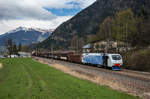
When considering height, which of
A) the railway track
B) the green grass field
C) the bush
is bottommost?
the railway track

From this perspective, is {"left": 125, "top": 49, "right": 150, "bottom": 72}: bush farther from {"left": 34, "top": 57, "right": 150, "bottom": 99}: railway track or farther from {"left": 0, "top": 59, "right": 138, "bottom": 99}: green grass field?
{"left": 0, "top": 59, "right": 138, "bottom": 99}: green grass field

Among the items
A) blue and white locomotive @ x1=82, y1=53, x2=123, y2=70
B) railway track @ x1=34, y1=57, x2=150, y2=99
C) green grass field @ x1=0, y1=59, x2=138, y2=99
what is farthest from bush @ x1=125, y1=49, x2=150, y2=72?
green grass field @ x1=0, y1=59, x2=138, y2=99

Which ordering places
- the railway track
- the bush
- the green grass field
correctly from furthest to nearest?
the bush
the railway track
the green grass field

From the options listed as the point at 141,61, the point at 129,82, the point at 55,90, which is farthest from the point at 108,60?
the point at 55,90

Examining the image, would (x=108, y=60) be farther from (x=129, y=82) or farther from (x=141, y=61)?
(x=129, y=82)

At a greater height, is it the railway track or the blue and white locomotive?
the blue and white locomotive

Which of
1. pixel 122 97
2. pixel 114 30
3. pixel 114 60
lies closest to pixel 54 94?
pixel 122 97

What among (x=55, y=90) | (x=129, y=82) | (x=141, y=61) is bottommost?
(x=129, y=82)

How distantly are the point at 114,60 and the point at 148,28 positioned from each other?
17.5m

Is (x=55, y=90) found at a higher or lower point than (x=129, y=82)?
higher

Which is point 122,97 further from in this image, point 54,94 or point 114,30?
point 114,30

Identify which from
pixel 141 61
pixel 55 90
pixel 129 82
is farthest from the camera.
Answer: pixel 141 61

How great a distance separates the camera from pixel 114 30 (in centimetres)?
8100

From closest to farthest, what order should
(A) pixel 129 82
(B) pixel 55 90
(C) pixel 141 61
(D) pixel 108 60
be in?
(B) pixel 55 90 → (A) pixel 129 82 → (C) pixel 141 61 → (D) pixel 108 60
